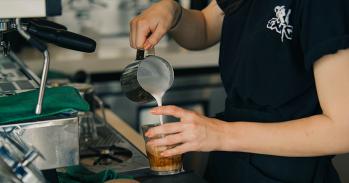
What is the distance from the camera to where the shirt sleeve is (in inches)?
37.3

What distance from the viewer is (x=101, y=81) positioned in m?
2.54

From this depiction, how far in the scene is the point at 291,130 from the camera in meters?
0.99

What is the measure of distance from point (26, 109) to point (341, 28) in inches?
22.7

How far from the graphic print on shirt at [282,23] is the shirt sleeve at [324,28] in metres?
0.06

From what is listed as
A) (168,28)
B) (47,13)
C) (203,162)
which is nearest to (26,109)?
(47,13)

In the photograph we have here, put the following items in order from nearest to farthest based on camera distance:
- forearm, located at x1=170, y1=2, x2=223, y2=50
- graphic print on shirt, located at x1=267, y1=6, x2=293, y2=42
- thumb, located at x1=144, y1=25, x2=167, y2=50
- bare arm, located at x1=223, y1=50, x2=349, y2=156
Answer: bare arm, located at x1=223, y1=50, x2=349, y2=156, graphic print on shirt, located at x1=267, y1=6, x2=293, y2=42, thumb, located at x1=144, y1=25, x2=167, y2=50, forearm, located at x1=170, y1=2, x2=223, y2=50

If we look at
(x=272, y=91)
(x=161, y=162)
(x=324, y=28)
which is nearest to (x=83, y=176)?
(x=161, y=162)

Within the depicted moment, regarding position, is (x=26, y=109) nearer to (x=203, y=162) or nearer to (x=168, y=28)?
(x=168, y=28)

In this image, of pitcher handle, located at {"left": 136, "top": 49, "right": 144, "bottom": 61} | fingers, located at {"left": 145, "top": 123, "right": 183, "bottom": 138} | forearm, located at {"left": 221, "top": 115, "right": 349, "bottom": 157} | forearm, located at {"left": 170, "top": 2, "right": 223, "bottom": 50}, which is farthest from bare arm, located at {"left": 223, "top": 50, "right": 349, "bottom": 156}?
forearm, located at {"left": 170, "top": 2, "right": 223, "bottom": 50}

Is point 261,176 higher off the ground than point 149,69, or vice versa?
point 149,69

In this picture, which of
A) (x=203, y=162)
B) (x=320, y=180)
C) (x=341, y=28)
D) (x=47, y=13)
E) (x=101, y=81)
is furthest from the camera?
(x=101, y=81)

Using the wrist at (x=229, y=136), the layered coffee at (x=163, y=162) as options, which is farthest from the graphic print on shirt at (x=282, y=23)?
the layered coffee at (x=163, y=162)

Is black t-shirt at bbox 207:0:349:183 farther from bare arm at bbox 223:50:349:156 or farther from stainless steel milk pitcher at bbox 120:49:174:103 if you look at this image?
stainless steel milk pitcher at bbox 120:49:174:103

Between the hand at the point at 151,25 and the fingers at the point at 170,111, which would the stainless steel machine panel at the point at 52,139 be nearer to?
the fingers at the point at 170,111
